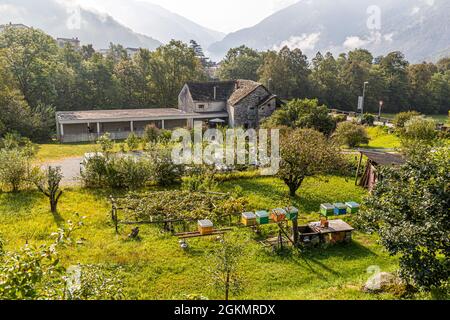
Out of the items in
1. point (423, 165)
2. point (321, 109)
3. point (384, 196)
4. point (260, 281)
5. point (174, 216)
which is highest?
point (321, 109)

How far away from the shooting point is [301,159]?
18.9m

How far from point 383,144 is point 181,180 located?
23.0m

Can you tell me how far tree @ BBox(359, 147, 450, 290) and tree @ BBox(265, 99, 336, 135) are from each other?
23167 millimetres

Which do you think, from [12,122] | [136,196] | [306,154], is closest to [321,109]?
[306,154]

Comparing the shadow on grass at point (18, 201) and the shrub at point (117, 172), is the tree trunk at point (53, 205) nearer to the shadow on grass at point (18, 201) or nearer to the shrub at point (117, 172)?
the shadow on grass at point (18, 201)

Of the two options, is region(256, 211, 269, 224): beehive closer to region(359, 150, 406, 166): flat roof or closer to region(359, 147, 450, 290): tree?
region(359, 147, 450, 290): tree

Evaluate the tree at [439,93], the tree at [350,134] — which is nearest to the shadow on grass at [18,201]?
the tree at [350,134]

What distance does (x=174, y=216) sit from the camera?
50.8ft

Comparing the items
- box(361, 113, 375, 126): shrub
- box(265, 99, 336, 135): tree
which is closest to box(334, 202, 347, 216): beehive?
box(265, 99, 336, 135): tree

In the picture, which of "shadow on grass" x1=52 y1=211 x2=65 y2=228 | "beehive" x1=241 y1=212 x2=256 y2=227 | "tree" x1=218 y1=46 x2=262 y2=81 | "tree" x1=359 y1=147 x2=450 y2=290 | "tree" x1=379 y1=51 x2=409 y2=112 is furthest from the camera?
"tree" x1=218 y1=46 x2=262 y2=81

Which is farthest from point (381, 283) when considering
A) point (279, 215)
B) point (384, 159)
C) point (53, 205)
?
point (53, 205)

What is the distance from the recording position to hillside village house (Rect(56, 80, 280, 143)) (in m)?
37.3

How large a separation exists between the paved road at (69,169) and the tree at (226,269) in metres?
12.3

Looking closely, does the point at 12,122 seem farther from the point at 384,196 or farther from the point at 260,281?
the point at 384,196
